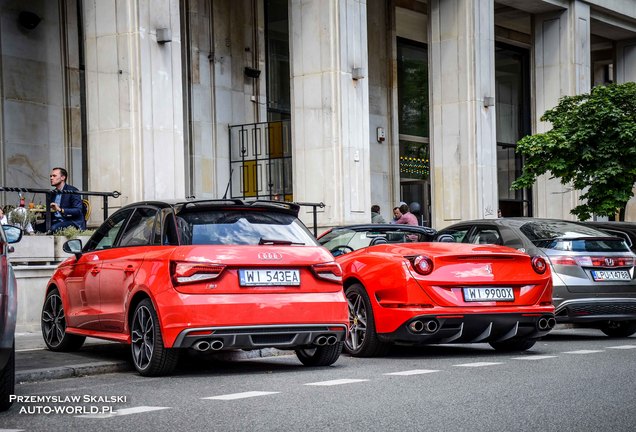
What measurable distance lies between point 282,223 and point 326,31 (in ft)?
41.6

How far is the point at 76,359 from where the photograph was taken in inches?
421

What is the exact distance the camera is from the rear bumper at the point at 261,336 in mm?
9219

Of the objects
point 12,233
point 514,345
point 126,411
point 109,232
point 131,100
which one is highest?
point 131,100

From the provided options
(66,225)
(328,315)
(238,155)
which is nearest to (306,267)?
(328,315)

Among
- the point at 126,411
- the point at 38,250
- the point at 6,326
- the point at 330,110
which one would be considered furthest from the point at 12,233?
the point at 330,110

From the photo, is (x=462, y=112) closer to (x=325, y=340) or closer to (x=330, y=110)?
(x=330, y=110)

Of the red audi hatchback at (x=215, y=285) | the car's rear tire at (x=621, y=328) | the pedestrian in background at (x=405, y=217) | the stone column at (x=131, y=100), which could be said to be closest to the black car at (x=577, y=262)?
the car's rear tire at (x=621, y=328)

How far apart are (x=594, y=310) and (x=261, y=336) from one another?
210 inches

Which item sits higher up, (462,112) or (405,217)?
(462,112)

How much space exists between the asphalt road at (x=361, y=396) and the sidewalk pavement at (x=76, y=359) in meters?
0.18

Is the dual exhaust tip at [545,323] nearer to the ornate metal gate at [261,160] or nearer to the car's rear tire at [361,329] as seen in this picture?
the car's rear tire at [361,329]

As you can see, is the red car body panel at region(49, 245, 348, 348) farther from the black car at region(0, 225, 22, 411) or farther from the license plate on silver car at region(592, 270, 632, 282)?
the license plate on silver car at region(592, 270, 632, 282)

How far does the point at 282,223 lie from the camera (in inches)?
397

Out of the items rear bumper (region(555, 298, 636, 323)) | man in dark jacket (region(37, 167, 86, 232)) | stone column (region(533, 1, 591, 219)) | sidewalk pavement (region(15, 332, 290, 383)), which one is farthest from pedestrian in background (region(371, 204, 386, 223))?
sidewalk pavement (region(15, 332, 290, 383))
